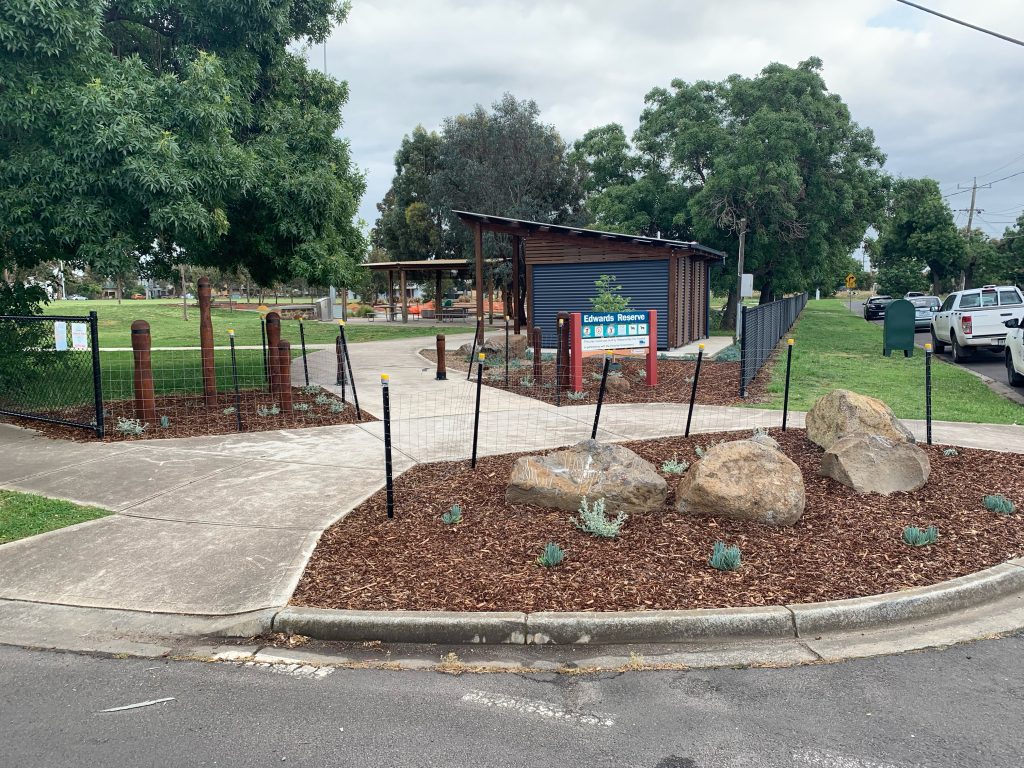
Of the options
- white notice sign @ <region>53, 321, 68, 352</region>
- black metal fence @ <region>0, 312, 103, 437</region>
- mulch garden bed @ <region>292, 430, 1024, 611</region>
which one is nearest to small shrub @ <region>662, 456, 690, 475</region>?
mulch garden bed @ <region>292, 430, 1024, 611</region>

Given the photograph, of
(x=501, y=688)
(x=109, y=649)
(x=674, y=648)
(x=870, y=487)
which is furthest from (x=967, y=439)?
(x=109, y=649)

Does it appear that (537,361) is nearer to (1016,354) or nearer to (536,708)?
(1016,354)

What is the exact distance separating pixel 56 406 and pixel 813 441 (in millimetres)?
10172

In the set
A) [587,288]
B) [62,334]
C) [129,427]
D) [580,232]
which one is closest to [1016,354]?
[580,232]

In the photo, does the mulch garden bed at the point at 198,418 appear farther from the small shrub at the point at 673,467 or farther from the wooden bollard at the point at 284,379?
the small shrub at the point at 673,467

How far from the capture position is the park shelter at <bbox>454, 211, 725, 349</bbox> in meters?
20.9

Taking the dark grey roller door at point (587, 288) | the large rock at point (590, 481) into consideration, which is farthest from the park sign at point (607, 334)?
the dark grey roller door at point (587, 288)

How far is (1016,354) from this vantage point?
13.5 metres

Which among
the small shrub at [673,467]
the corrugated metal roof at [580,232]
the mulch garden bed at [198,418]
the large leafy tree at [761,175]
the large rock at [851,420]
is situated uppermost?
the large leafy tree at [761,175]

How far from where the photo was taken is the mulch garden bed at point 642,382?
12328 mm

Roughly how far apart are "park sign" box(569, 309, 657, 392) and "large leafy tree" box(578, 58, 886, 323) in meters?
16.9

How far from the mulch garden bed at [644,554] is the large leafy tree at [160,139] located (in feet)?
19.5

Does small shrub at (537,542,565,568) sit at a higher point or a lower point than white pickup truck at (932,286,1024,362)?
lower

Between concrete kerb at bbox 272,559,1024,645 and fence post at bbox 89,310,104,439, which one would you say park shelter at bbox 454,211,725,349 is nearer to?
fence post at bbox 89,310,104,439
